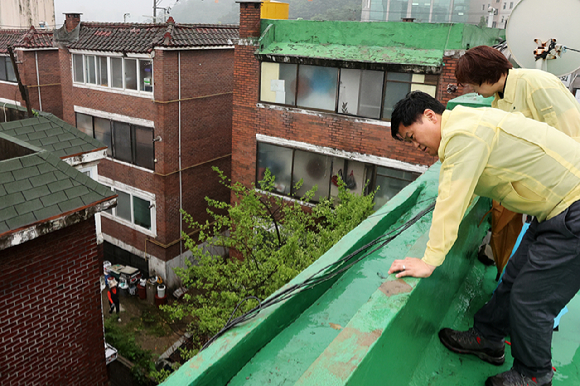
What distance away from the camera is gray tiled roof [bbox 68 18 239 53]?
1605 cm

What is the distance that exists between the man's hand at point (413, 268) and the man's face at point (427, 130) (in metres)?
0.67

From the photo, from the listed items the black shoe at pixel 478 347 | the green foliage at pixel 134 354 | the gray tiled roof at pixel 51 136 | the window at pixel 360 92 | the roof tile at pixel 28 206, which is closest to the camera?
the black shoe at pixel 478 347

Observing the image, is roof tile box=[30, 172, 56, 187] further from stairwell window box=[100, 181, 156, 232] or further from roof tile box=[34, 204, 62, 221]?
stairwell window box=[100, 181, 156, 232]

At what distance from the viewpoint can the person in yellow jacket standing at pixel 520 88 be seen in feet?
10.9

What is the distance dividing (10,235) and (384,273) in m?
4.81

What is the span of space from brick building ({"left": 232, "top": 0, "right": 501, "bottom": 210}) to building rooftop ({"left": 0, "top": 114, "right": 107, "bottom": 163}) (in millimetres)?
7079

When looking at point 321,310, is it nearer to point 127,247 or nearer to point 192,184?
point 192,184

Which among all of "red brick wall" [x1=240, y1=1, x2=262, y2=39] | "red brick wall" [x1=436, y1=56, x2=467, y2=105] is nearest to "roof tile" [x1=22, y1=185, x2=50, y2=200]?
"red brick wall" [x1=436, y1=56, x2=467, y2=105]

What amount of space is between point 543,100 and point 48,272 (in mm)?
6561

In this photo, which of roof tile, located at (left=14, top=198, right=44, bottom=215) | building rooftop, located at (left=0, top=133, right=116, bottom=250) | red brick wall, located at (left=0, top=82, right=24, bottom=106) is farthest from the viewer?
red brick wall, located at (left=0, top=82, right=24, bottom=106)

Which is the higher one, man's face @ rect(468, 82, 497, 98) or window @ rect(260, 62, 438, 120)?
man's face @ rect(468, 82, 497, 98)

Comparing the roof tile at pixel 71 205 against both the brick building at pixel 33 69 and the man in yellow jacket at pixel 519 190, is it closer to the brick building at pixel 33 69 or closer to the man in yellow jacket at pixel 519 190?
the man in yellow jacket at pixel 519 190

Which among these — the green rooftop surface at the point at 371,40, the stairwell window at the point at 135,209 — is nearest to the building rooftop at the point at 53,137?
the green rooftop surface at the point at 371,40

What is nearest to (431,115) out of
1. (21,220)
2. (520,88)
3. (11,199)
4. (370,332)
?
(370,332)
